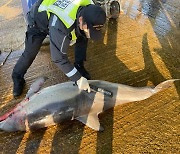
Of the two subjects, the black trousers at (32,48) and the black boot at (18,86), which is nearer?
the black trousers at (32,48)

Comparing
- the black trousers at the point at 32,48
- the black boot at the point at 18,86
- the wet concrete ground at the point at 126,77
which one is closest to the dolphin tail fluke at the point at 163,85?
the wet concrete ground at the point at 126,77

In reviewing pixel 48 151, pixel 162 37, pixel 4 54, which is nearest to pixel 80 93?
pixel 48 151

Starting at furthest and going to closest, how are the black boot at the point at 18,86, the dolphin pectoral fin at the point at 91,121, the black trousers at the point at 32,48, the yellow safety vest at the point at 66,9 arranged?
1. the black boot at the point at 18,86
2. the black trousers at the point at 32,48
3. the dolphin pectoral fin at the point at 91,121
4. the yellow safety vest at the point at 66,9

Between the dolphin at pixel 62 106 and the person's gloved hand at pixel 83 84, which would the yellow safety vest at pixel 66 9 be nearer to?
the person's gloved hand at pixel 83 84

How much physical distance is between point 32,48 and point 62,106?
1126mm

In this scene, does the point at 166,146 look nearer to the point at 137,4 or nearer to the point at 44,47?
the point at 44,47

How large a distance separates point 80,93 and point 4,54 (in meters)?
2.42

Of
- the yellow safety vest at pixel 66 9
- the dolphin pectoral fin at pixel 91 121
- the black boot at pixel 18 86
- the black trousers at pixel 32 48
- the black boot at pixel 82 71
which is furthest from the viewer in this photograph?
the black boot at pixel 82 71

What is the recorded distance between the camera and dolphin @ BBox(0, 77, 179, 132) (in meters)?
3.29

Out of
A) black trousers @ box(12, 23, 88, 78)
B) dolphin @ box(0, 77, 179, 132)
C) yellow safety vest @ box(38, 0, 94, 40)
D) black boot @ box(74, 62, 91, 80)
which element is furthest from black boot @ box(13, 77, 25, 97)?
yellow safety vest @ box(38, 0, 94, 40)

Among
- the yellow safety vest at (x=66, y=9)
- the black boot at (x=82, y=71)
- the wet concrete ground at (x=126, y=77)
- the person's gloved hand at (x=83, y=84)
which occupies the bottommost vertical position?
the wet concrete ground at (x=126, y=77)

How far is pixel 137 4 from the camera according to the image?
277 inches

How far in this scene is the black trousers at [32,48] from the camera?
12.3 ft

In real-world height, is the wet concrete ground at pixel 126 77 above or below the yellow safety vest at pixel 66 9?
below
